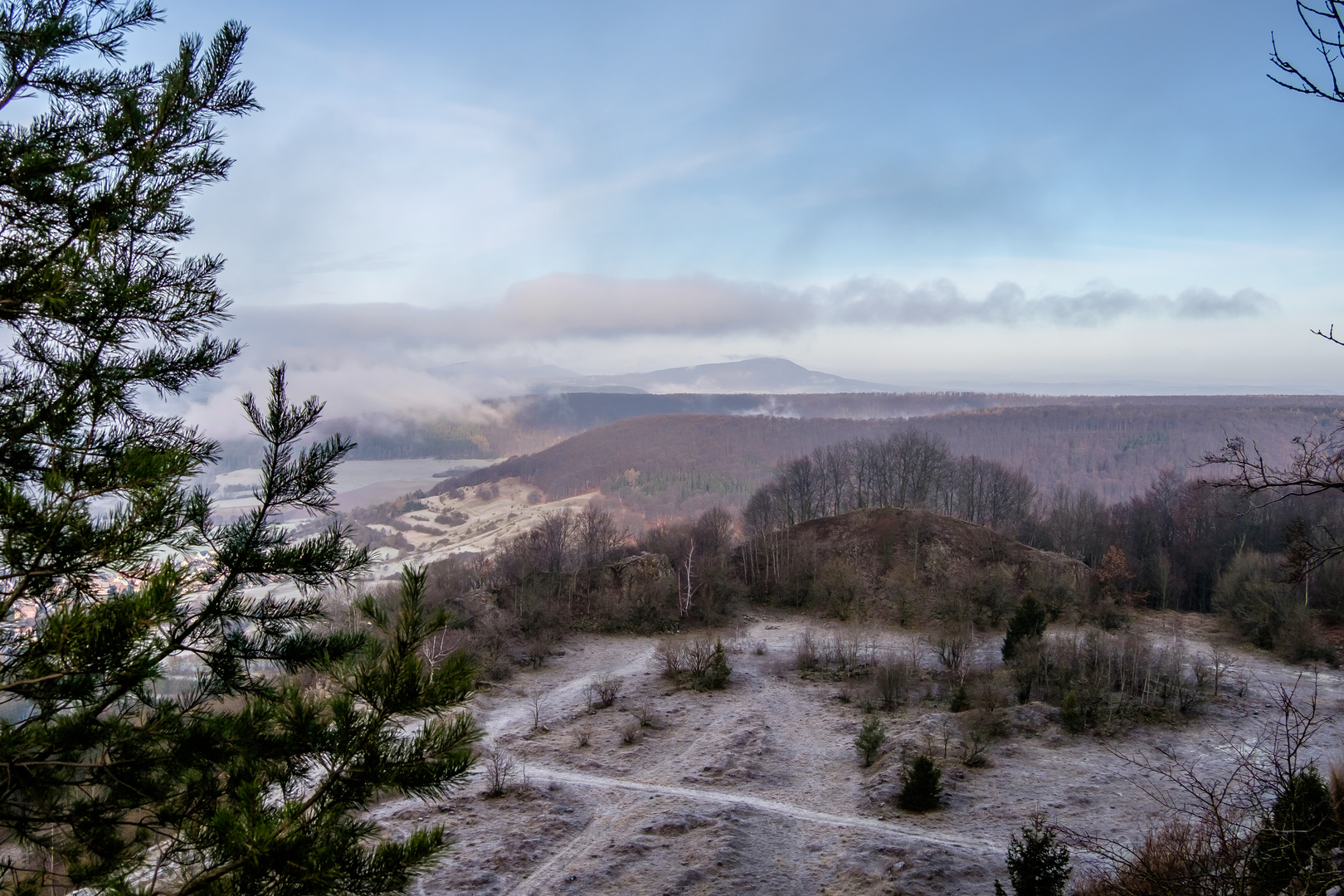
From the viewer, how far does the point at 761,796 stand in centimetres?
1273

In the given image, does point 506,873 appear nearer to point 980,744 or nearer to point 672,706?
point 672,706

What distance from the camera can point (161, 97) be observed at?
3.91 m

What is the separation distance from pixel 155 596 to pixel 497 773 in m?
11.4

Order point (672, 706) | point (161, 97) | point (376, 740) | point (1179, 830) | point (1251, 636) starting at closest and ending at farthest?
1. point (376, 740)
2. point (161, 97)
3. point (1179, 830)
4. point (672, 706)
5. point (1251, 636)

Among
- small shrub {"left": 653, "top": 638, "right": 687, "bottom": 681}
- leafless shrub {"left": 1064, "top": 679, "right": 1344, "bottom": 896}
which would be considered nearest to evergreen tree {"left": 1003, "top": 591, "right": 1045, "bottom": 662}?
leafless shrub {"left": 1064, "top": 679, "right": 1344, "bottom": 896}

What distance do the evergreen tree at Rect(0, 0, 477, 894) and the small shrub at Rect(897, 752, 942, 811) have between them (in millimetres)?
10655

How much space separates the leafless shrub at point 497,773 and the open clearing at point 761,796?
0.17 metres

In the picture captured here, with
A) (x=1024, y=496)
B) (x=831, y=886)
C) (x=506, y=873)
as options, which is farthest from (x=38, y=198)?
(x=1024, y=496)

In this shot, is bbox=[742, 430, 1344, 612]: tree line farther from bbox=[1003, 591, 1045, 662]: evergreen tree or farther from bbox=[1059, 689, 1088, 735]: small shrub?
bbox=[1059, 689, 1088, 735]: small shrub

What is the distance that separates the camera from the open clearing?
9.88 metres

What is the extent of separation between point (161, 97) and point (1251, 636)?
30941 millimetres

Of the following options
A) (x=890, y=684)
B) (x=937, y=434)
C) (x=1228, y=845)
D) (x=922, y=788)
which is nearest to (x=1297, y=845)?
(x=1228, y=845)

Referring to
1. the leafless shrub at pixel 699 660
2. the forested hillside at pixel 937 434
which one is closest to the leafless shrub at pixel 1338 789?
the leafless shrub at pixel 699 660

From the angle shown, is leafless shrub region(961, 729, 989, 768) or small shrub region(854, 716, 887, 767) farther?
small shrub region(854, 716, 887, 767)
